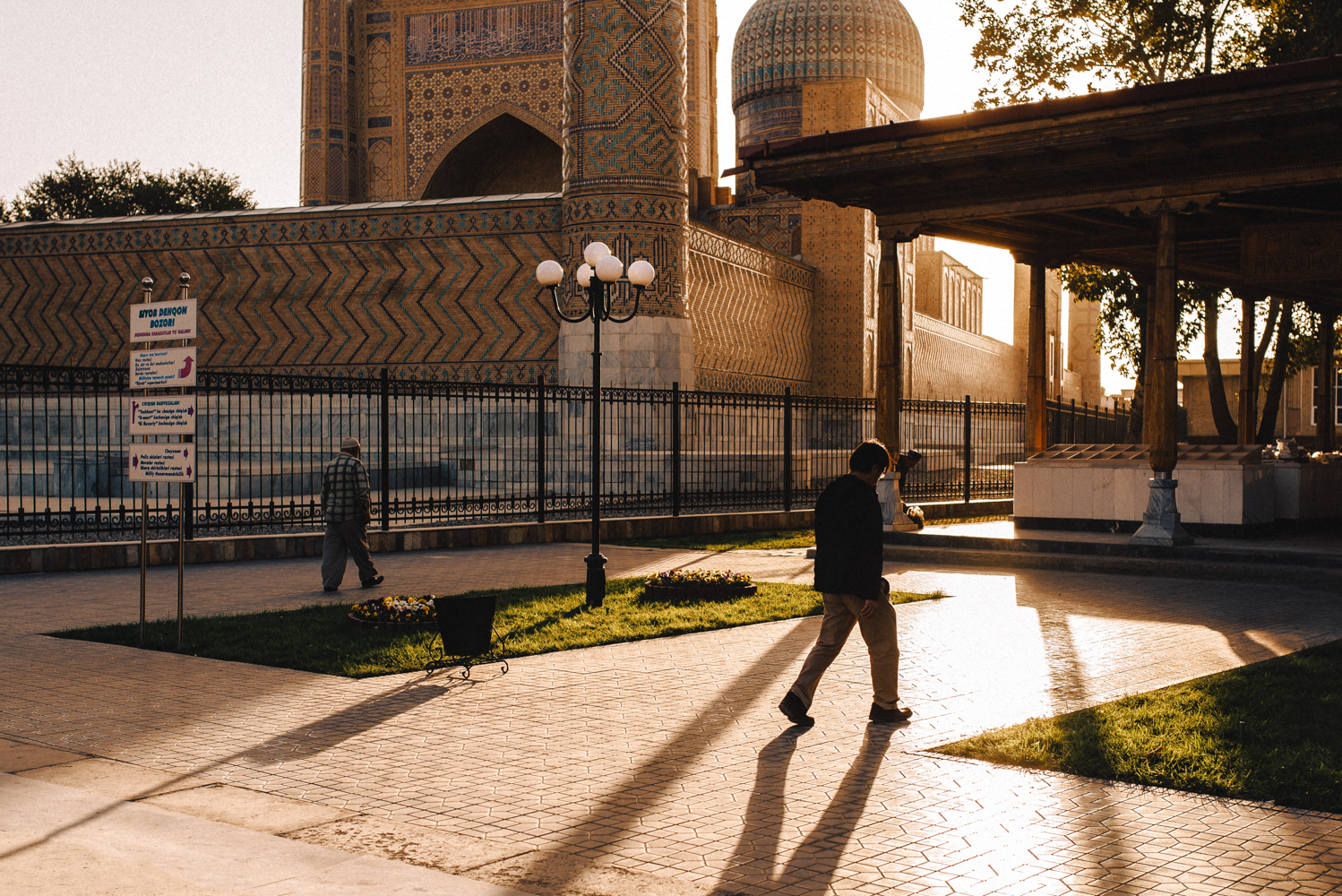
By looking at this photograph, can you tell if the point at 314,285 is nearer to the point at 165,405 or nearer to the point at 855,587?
the point at 165,405

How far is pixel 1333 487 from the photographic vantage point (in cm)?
1689

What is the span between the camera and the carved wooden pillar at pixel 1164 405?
1334 centimetres

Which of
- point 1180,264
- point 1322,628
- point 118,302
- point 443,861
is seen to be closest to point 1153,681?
point 1322,628

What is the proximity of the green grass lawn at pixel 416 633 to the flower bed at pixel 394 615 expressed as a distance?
9 cm

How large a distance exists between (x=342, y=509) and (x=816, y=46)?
35416 mm

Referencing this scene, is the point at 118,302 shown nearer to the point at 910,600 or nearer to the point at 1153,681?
the point at 910,600

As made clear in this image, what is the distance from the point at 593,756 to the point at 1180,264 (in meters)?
15.6

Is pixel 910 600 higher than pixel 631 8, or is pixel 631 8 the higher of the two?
pixel 631 8

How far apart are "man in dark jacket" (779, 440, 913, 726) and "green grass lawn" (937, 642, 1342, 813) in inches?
25.6

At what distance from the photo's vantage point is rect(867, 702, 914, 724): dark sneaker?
648cm

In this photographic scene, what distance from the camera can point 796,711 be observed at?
638 centimetres

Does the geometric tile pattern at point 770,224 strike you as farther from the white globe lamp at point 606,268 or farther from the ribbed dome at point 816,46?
the white globe lamp at point 606,268

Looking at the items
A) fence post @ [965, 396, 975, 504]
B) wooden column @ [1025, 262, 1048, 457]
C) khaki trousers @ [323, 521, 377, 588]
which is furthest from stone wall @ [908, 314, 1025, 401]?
khaki trousers @ [323, 521, 377, 588]

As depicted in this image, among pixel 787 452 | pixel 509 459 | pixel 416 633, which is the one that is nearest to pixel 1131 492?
pixel 787 452
